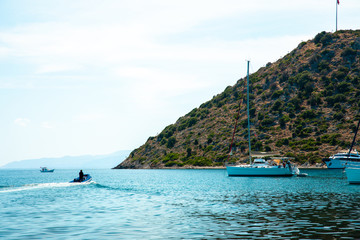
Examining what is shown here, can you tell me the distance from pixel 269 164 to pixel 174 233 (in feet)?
211

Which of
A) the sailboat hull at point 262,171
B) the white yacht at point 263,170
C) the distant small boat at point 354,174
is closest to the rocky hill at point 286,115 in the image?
the white yacht at point 263,170

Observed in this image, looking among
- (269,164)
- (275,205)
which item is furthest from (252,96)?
(275,205)

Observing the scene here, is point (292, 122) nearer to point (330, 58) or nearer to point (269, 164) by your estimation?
point (330, 58)

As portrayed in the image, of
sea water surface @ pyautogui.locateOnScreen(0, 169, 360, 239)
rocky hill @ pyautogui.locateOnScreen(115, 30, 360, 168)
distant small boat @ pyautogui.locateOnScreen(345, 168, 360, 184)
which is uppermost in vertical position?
rocky hill @ pyautogui.locateOnScreen(115, 30, 360, 168)

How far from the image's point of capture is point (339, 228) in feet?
71.9

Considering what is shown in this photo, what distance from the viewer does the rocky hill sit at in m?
135

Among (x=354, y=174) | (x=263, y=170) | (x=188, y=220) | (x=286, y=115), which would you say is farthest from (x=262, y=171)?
(x=286, y=115)

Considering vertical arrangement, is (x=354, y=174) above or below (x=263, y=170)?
above

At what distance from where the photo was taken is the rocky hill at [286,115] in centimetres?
13462

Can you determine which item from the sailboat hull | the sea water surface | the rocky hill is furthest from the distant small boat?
the rocky hill

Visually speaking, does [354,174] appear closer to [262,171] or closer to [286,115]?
[262,171]

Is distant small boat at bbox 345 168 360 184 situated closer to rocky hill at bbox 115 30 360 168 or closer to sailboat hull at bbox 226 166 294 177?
sailboat hull at bbox 226 166 294 177

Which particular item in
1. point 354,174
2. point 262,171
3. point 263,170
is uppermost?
point 354,174

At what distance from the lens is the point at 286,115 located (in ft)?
493
